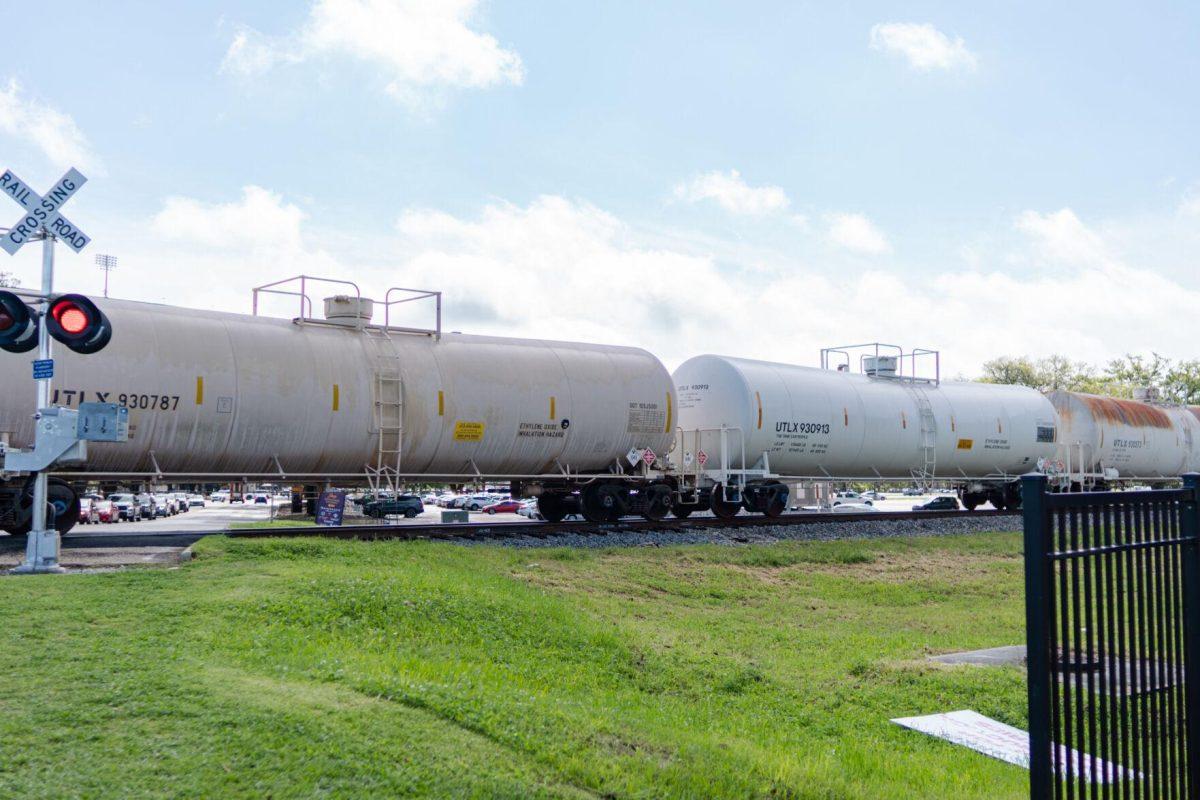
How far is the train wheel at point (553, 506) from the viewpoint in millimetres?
23938

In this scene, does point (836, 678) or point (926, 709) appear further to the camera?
point (836, 678)

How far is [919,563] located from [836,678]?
11271mm

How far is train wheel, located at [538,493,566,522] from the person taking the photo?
78.5 ft

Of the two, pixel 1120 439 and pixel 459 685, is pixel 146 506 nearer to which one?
pixel 1120 439

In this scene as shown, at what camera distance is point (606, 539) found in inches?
772

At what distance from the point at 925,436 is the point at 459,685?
915 inches

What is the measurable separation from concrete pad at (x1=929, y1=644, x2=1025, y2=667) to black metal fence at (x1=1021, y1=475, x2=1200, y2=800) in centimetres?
448

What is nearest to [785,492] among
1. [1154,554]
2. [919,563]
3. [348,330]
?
[919,563]

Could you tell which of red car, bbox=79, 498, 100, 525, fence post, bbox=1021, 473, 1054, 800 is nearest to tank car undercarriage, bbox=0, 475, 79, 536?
fence post, bbox=1021, 473, 1054, 800

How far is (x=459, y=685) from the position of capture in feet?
23.7

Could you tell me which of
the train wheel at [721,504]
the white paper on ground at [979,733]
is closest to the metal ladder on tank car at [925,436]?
the train wheel at [721,504]

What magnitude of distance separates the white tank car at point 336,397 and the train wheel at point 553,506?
6.34 ft

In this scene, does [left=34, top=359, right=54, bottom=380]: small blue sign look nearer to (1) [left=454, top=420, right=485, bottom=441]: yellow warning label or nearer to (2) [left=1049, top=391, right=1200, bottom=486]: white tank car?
(1) [left=454, top=420, right=485, bottom=441]: yellow warning label

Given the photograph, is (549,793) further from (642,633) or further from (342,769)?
(642,633)
